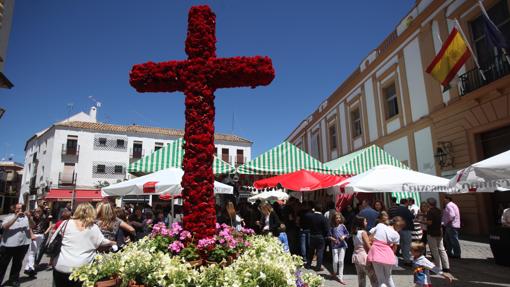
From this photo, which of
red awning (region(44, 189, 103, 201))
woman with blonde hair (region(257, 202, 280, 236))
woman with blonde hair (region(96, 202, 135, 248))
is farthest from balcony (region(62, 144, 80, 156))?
woman with blonde hair (region(96, 202, 135, 248))

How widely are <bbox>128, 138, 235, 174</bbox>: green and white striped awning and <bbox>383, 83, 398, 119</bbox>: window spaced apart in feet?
35.1

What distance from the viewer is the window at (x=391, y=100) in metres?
16.8

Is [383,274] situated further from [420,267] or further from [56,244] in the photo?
[56,244]

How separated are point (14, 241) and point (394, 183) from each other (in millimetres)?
8222

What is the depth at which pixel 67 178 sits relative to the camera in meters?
33.0

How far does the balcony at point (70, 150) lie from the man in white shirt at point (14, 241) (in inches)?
1220

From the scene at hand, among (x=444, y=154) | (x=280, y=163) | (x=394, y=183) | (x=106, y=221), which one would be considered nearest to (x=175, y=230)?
(x=106, y=221)

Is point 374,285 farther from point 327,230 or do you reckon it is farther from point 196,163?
point 196,163

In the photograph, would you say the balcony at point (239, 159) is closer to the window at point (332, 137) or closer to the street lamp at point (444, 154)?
the window at point (332, 137)

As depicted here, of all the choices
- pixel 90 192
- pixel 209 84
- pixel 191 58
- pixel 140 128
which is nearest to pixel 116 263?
pixel 209 84

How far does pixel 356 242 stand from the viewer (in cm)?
543

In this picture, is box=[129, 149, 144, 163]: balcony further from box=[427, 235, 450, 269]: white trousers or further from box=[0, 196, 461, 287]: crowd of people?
box=[427, 235, 450, 269]: white trousers

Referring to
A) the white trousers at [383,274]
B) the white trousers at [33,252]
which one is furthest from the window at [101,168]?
the white trousers at [383,274]

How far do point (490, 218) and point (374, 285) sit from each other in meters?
8.57
